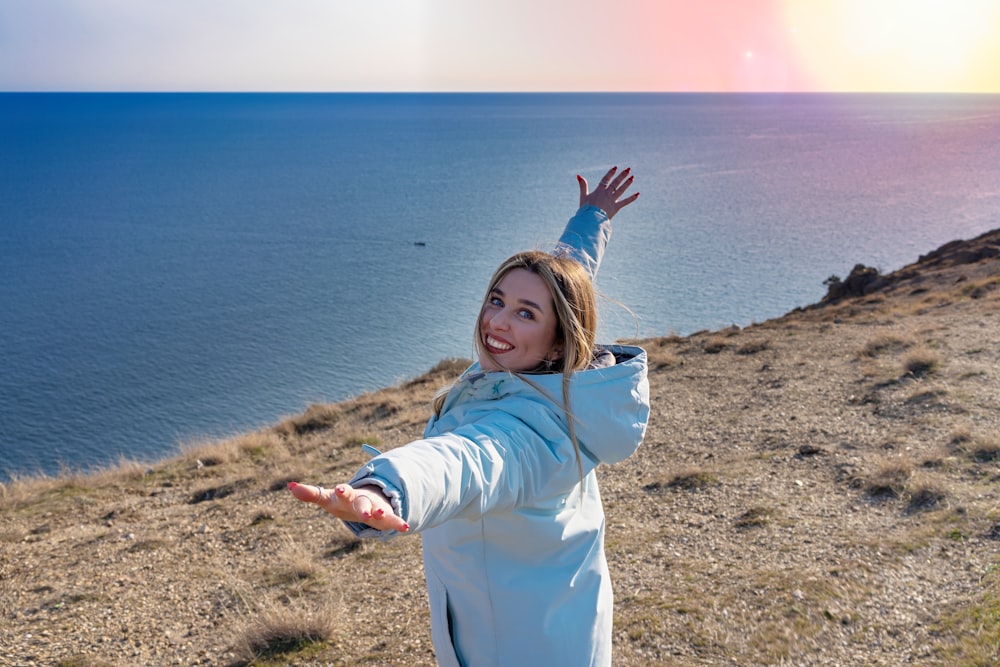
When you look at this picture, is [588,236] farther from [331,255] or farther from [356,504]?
[331,255]

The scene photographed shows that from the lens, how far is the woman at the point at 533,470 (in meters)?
1.99

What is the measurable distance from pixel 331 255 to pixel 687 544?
4326 cm

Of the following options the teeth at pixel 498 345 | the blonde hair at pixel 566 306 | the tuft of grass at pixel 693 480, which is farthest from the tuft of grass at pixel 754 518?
the teeth at pixel 498 345

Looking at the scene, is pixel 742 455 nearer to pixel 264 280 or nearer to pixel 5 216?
pixel 264 280

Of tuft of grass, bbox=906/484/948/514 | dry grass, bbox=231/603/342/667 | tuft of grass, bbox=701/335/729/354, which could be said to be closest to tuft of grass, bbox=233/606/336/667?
dry grass, bbox=231/603/342/667

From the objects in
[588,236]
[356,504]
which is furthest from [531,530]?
[588,236]

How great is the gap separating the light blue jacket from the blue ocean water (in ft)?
3.19

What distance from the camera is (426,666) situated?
5.17 meters

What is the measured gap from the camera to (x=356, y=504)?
1418mm

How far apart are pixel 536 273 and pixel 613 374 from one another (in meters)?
0.37

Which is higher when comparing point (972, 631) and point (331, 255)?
point (331, 255)

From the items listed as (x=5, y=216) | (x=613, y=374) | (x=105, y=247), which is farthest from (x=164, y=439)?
(x=5, y=216)

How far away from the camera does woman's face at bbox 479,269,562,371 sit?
2.26m

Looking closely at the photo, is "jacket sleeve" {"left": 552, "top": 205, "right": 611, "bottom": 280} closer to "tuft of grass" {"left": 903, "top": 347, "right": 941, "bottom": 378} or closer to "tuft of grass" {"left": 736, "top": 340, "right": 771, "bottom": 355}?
"tuft of grass" {"left": 903, "top": 347, "right": 941, "bottom": 378}
